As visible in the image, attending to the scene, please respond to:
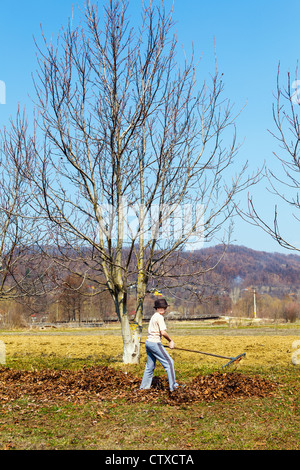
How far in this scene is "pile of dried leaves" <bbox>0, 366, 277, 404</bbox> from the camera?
26.7 feet

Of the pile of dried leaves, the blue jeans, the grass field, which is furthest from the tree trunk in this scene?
the blue jeans

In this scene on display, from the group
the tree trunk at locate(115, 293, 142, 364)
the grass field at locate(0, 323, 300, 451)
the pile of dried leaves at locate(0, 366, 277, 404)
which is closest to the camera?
the grass field at locate(0, 323, 300, 451)

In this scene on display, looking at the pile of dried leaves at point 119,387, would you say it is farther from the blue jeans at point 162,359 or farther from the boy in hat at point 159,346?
the boy in hat at point 159,346

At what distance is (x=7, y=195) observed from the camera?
46.8 ft

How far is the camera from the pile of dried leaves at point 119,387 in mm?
8137

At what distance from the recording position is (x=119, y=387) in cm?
920

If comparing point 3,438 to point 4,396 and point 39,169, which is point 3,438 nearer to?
point 4,396

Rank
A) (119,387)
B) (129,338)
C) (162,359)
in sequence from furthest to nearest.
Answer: (129,338) < (119,387) < (162,359)

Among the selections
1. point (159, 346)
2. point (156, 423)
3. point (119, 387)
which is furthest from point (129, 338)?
point (156, 423)

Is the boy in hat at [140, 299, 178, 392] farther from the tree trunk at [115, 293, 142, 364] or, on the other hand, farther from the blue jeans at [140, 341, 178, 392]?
the tree trunk at [115, 293, 142, 364]

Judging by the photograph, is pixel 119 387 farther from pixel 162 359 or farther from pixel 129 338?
pixel 129 338

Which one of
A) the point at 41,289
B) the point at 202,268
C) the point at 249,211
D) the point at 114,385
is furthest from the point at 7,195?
the point at 249,211

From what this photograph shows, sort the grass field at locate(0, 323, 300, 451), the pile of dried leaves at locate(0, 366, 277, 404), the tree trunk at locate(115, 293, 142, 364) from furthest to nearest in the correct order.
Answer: the tree trunk at locate(115, 293, 142, 364) → the pile of dried leaves at locate(0, 366, 277, 404) → the grass field at locate(0, 323, 300, 451)

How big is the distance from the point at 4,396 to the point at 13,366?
174 inches
